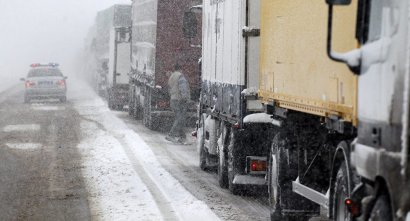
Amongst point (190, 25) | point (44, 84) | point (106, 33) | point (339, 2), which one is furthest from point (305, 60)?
point (106, 33)

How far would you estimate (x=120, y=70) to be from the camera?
3847 cm

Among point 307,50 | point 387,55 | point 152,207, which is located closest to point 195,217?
point 152,207

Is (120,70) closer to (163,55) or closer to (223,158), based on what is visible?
(163,55)

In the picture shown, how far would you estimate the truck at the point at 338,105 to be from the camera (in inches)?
275

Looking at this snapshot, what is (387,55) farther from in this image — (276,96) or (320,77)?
(276,96)

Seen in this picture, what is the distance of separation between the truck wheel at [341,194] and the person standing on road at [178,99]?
52.9 ft

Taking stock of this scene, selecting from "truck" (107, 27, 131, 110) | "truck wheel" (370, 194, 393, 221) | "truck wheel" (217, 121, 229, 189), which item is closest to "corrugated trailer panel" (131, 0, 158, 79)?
"truck" (107, 27, 131, 110)

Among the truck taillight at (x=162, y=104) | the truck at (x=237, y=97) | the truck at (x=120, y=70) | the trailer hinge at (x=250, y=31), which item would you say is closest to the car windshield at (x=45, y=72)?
the truck at (x=120, y=70)

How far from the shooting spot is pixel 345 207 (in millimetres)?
8727

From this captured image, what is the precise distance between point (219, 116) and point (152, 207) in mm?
3036

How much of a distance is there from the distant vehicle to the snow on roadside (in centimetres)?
1735

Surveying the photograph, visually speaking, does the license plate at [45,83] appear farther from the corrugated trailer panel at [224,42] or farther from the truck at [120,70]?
the corrugated trailer panel at [224,42]

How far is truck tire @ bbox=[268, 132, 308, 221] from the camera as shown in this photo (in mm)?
11648

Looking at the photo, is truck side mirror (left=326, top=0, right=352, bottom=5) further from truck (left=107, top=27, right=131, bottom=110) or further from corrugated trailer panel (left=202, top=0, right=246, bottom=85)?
truck (left=107, top=27, right=131, bottom=110)
